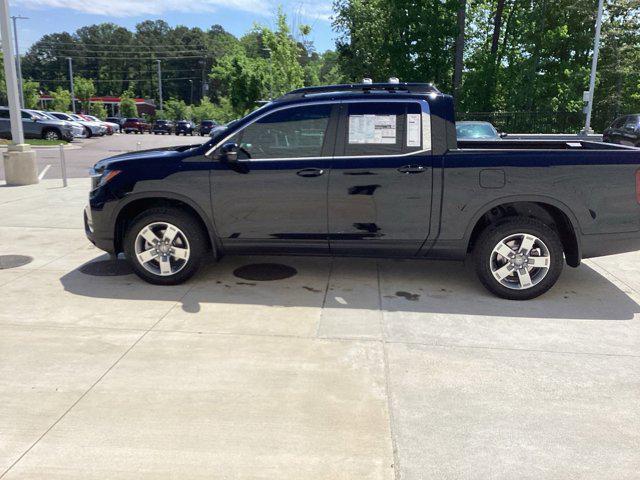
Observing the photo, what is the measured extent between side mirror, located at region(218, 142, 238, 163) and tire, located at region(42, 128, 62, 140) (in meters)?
28.8

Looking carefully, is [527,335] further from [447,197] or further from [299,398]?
[299,398]

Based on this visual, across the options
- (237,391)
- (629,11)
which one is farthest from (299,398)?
(629,11)

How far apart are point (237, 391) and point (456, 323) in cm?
213

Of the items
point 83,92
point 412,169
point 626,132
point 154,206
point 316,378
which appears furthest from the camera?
point 83,92

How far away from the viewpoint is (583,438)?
305 cm

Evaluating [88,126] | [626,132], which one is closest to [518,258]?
[626,132]

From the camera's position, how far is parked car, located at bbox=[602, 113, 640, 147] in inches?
782

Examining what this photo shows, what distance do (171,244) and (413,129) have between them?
8.86ft

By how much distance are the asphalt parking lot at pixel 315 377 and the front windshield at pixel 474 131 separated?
21.6 ft

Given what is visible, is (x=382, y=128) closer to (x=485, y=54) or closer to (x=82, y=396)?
(x=82, y=396)

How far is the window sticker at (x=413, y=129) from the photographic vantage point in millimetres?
5215

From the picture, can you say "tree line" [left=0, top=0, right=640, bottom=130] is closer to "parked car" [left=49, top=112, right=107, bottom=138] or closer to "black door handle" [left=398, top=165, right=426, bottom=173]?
"parked car" [left=49, top=112, right=107, bottom=138]

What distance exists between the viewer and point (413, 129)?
522 centimetres

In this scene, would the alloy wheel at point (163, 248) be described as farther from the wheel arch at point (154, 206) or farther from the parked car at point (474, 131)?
the parked car at point (474, 131)
